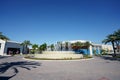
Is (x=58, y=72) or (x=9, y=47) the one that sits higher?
(x=9, y=47)

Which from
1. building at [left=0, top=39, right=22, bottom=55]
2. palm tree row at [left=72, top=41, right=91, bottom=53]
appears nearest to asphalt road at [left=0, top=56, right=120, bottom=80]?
building at [left=0, top=39, right=22, bottom=55]

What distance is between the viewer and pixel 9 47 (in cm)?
6156

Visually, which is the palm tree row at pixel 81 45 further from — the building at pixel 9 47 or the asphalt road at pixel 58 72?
the asphalt road at pixel 58 72

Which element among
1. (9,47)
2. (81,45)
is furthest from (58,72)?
(81,45)

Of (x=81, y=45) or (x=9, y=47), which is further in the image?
(x=81, y=45)

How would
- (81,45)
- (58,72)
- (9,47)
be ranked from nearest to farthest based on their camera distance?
(58,72), (9,47), (81,45)

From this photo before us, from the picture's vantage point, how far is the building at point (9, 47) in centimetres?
5476

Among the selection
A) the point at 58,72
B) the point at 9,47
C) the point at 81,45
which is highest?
the point at 81,45

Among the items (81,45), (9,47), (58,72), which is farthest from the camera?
(81,45)

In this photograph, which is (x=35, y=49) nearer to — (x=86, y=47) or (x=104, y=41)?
(x=86, y=47)

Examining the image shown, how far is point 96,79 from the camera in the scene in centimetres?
973

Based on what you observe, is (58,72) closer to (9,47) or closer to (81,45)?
(9,47)

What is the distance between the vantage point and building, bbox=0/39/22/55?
5476cm

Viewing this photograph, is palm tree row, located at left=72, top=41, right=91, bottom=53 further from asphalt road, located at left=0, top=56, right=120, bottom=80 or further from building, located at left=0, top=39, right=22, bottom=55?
asphalt road, located at left=0, top=56, right=120, bottom=80
